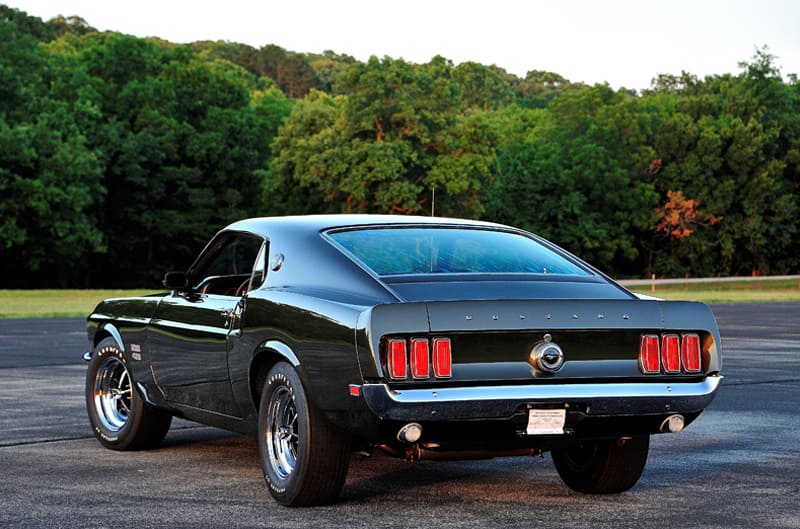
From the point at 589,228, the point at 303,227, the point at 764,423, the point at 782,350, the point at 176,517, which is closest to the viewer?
the point at 176,517

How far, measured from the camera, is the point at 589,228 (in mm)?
87938

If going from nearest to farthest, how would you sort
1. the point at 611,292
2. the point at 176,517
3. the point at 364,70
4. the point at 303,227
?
the point at 176,517 → the point at 611,292 → the point at 303,227 → the point at 364,70

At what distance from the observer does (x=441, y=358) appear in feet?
20.7

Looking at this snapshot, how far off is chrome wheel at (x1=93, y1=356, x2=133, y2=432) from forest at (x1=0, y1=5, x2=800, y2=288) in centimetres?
5685

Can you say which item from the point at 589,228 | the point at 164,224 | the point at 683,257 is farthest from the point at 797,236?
the point at 164,224

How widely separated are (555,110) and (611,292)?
90.7 metres

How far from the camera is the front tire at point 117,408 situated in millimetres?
9070

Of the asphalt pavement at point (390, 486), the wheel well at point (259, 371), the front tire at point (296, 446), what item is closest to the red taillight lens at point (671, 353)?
the asphalt pavement at point (390, 486)

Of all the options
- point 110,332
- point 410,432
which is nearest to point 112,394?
point 110,332

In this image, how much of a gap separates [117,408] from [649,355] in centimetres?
426

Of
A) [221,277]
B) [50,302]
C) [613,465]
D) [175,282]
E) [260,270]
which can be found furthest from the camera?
[50,302]

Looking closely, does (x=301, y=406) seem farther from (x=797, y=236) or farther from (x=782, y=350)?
(x=797, y=236)

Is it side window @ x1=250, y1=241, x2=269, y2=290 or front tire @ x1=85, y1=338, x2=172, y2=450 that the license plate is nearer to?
side window @ x1=250, y1=241, x2=269, y2=290

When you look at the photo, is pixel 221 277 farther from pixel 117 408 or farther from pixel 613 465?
pixel 613 465
